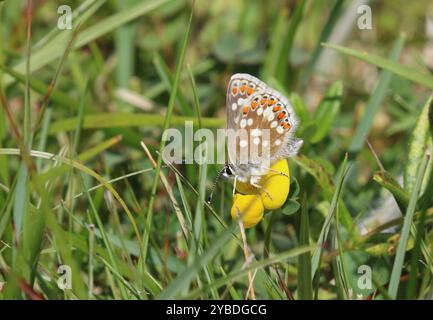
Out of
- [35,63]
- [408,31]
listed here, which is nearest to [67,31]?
[35,63]

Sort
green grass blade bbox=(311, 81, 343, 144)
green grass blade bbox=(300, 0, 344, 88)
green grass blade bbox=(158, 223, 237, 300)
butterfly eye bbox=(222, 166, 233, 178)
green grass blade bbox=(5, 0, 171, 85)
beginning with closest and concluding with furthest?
green grass blade bbox=(158, 223, 237, 300)
butterfly eye bbox=(222, 166, 233, 178)
green grass blade bbox=(311, 81, 343, 144)
green grass blade bbox=(5, 0, 171, 85)
green grass blade bbox=(300, 0, 344, 88)

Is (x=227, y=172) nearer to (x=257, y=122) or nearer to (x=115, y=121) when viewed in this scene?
(x=257, y=122)

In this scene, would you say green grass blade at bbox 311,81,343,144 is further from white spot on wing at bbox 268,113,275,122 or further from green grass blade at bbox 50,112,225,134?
white spot on wing at bbox 268,113,275,122

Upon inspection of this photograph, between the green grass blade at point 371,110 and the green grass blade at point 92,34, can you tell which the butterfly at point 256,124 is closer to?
the green grass blade at point 371,110

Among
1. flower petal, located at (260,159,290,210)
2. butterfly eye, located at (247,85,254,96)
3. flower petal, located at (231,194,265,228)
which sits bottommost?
flower petal, located at (231,194,265,228)

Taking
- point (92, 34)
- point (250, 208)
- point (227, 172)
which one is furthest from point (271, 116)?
point (92, 34)

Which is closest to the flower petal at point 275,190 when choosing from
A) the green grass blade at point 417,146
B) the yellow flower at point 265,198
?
the yellow flower at point 265,198

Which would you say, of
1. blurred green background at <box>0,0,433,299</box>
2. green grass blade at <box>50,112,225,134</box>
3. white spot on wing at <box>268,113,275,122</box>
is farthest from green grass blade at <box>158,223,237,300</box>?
green grass blade at <box>50,112,225,134</box>
